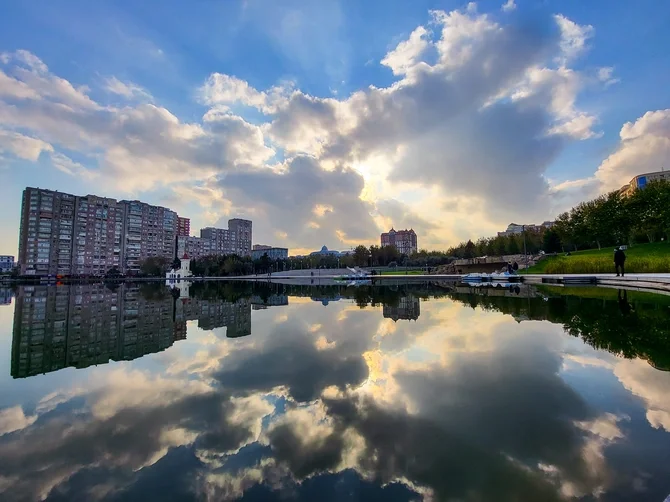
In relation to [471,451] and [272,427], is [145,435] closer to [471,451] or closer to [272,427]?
[272,427]

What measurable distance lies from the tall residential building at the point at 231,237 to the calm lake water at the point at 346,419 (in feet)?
442

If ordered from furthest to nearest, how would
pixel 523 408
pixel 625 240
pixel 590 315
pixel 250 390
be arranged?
pixel 625 240 < pixel 590 315 < pixel 250 390 < pixel 523 408

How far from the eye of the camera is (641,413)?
3.78 meters

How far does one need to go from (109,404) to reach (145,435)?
138 centimetres

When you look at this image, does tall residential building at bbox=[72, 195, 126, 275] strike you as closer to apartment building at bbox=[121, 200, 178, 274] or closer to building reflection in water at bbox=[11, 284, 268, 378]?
apartment building at bbox=[121, 200, 178, 274]

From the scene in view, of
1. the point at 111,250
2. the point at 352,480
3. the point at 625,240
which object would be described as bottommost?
the point at 352,480

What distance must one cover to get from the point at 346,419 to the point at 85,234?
4495 inches

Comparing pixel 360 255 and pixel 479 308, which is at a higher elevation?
pixel 360 255

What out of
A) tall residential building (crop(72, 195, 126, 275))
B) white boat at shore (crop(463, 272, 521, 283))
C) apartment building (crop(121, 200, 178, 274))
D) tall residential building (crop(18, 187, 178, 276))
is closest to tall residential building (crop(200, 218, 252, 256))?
apartment building (crop(121, 200, 178, 274))

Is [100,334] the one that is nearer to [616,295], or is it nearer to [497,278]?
[616,295]

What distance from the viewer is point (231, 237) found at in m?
144

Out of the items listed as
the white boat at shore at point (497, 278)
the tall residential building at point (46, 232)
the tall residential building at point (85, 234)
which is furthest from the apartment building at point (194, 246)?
the white boat at shore at point (497, 278)

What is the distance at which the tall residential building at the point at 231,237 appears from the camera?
453 feet

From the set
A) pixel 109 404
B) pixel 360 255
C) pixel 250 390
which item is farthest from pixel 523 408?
pixel 360 255
